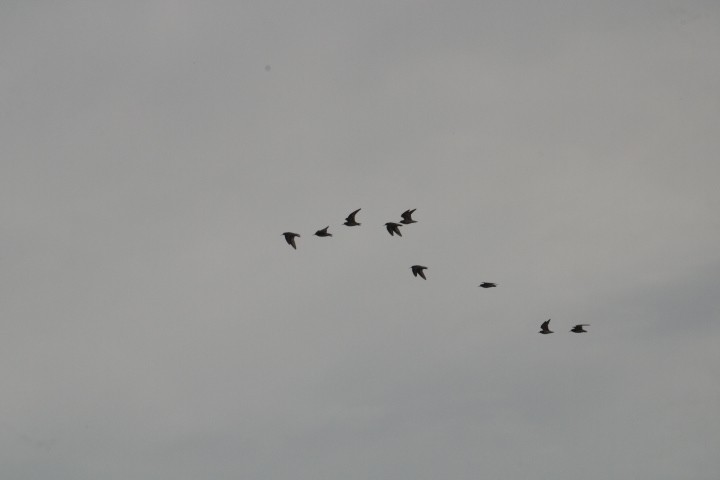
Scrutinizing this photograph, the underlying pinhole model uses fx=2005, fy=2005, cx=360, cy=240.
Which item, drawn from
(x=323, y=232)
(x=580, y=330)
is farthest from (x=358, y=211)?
(x=580, y=330)

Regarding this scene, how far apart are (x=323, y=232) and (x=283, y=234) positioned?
490cm

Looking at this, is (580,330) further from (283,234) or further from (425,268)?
(283,234)

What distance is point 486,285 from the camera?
646ft

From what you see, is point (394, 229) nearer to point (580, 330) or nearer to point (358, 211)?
point (358, 211)

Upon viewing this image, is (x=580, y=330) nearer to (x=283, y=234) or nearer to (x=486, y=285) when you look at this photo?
(x=486, y=285)

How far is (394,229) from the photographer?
200m

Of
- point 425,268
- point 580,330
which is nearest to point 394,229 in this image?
point 425,268

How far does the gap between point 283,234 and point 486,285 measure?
20.5 m

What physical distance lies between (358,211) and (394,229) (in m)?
6.39

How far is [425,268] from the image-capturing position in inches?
7844

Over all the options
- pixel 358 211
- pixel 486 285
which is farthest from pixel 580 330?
pixel 358 211

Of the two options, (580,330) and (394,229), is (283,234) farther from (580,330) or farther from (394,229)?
(580,330)

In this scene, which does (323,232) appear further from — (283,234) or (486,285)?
(486,285)

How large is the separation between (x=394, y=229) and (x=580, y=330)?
20.9 m
